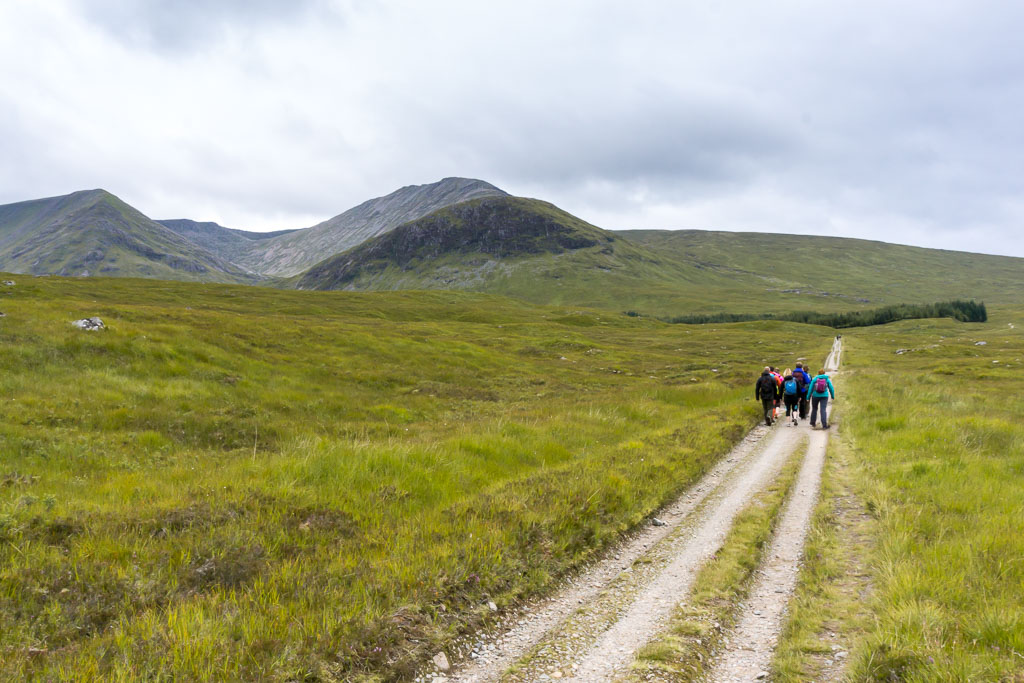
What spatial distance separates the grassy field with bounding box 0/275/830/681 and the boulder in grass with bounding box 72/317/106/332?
403mm

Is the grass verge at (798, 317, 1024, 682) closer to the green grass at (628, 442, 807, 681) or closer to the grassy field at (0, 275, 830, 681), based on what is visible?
the green grass at (628, 442, 807, 681)

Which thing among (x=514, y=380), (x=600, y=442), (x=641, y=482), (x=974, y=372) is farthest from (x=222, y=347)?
(x=974, y=372)

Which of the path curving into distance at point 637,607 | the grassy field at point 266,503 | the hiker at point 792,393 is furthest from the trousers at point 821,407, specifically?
the path curving into distance at point 637,607

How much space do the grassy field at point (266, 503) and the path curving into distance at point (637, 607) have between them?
1.55 feet

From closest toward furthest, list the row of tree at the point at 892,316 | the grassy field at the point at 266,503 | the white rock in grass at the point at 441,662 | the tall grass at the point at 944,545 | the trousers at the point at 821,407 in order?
1. the tall grass at the point at 944,545
2. the grassy field at the point at 266,503
3. the white rock in grass at the point at 441,662
4. the trousers at the point at 821,407
5. the row of tree at the point at 892,316

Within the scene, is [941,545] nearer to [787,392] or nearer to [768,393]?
[768,393]

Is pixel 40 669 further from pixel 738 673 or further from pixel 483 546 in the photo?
pixel 738 673

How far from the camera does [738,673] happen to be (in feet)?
16.7

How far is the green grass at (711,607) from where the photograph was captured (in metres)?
5.11

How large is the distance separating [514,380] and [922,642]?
30554 mm

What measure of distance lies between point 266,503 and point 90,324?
21.3m

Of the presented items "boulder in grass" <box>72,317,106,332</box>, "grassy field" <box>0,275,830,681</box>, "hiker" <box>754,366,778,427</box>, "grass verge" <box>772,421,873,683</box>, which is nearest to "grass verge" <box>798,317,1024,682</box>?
"grass verge" <box>772,421,873,683</box>

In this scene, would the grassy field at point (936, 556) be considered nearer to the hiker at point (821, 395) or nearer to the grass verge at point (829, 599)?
the grass verge at point (829, 599)

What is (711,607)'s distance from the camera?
20.9 ft
